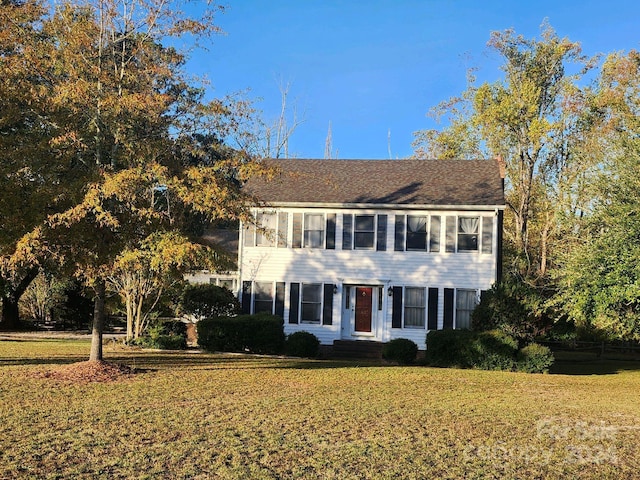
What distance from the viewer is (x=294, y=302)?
23.4m

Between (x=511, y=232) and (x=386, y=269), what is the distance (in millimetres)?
14641

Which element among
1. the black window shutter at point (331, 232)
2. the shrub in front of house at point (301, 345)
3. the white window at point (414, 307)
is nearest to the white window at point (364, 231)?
the black window shutter at point (331, 232)

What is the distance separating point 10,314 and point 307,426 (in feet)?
78.4

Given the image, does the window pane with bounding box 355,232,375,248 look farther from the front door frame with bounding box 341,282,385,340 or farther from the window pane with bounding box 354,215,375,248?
the front door frame with bounding box 341,282,385,340

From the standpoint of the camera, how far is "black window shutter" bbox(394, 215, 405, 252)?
2283cm

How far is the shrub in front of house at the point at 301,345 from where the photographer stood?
785 inches

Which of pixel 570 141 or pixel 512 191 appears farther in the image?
pixel 512 191

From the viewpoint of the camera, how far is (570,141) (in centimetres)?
3139

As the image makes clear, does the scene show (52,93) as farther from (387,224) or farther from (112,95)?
(387,224)

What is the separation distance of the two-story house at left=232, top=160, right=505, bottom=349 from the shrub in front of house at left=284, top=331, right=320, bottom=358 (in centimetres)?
295

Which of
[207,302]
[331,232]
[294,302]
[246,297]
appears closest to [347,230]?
[331,232]

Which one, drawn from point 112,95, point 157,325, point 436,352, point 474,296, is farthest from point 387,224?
point 112,95

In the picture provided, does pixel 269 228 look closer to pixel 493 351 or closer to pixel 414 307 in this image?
pixel 414 307

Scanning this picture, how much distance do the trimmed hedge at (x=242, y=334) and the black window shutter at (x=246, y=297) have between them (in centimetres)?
336
